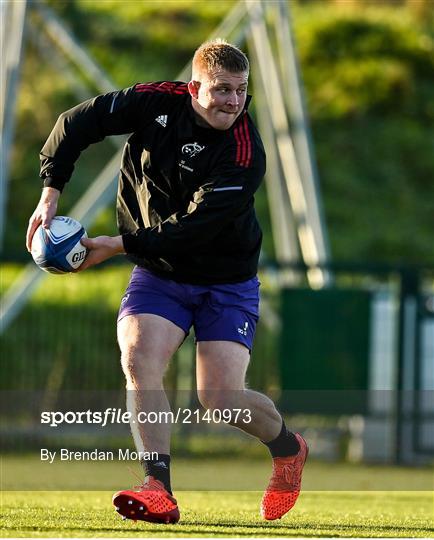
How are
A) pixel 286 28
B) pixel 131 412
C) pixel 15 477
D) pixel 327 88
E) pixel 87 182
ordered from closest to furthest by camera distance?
pixel 131 412
pixel 15 477
pixel 286 28
pixel 87 182
pixel 327 88

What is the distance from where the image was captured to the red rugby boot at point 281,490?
6152mm

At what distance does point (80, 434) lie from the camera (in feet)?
38.1

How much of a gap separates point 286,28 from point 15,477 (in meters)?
6.12

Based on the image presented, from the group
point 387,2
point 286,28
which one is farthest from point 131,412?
point 387,2

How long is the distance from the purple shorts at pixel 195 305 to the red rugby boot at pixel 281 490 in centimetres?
64

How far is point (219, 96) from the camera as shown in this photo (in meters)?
5.58

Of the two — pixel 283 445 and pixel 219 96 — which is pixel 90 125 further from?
pixel 283 445

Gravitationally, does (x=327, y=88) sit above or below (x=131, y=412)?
above

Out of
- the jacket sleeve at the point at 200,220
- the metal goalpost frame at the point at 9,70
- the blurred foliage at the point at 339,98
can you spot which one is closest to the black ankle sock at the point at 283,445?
the jacket sleeve at the point at 200,220

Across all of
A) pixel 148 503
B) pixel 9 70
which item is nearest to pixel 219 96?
pixel 148 503

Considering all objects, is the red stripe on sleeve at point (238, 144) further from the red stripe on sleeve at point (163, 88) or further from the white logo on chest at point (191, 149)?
the red stripe on sleeve at point (163, 88)

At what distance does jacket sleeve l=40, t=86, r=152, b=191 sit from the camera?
5848 millimetres

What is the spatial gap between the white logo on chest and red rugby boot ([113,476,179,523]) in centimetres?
141

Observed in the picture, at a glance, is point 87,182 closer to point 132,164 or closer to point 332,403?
point 332,403
